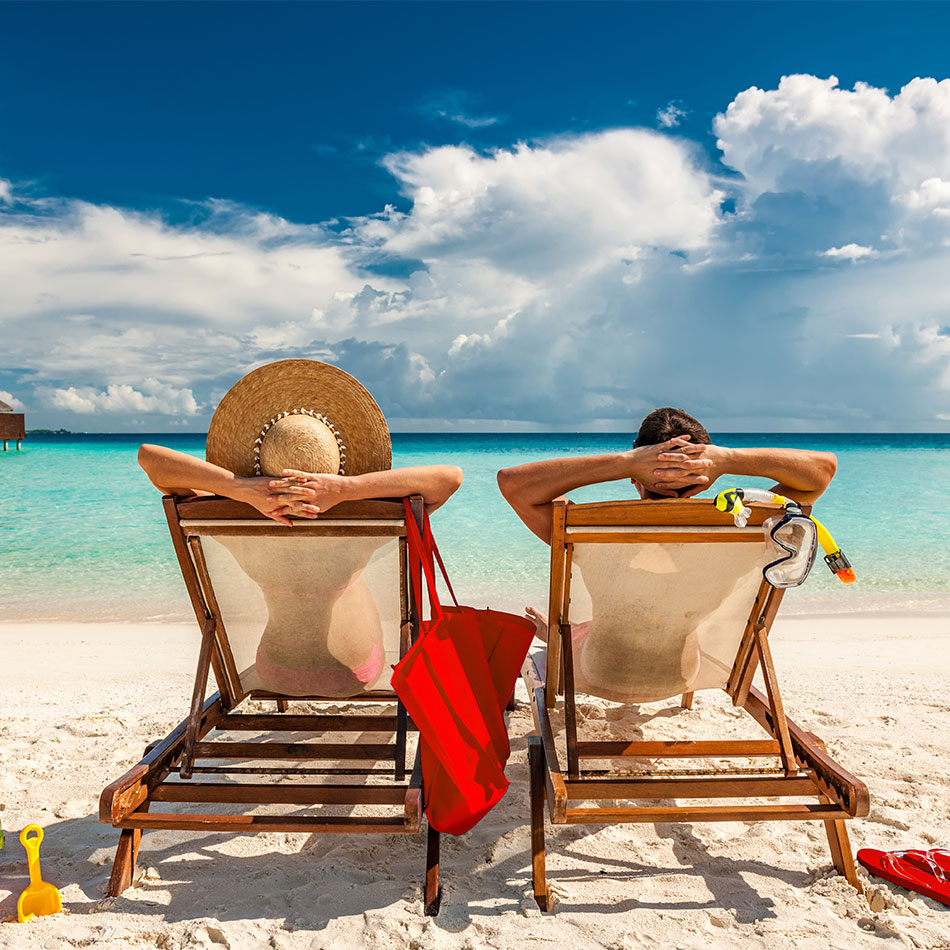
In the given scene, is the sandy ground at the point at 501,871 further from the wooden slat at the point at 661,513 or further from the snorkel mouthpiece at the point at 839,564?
the wooden slat at the point at 661,513

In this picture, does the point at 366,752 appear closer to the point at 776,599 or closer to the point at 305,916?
the point at 305,916

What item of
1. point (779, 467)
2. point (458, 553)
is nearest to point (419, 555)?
point (779, 467)

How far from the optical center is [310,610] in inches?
106

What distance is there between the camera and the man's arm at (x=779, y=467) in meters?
2.23

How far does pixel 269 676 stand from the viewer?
282 cm

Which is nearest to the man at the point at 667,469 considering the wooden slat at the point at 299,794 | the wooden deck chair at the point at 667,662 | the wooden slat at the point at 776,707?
the wooden deck chair at the point at 667,662

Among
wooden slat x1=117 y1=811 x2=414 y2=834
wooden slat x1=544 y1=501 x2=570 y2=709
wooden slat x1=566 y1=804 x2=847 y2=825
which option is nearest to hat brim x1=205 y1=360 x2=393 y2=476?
wooden slat x1=544 y1=501 x2=570 y2=709

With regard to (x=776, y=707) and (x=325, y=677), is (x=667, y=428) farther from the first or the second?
(x=325, y=677)

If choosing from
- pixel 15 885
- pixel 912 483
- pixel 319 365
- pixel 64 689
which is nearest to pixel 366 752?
pixel 15 885

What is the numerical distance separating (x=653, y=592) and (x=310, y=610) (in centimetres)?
126

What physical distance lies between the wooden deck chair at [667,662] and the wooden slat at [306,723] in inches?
24.5

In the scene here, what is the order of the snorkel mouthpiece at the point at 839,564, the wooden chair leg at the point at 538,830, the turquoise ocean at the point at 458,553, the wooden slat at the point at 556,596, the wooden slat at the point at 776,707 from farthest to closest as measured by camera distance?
1. the turquoise ocean at the point at 458,553
2. the wooden slat at the point at 776,707
3. the wooden slat at the point at 556,596
4. the wooden chair leg at the point at 538,830
5. the snorkel mouthpiece at the point at 839,564

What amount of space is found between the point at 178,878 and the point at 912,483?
85.2 feet

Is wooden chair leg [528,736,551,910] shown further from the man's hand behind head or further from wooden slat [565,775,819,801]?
the man's hand behind head
